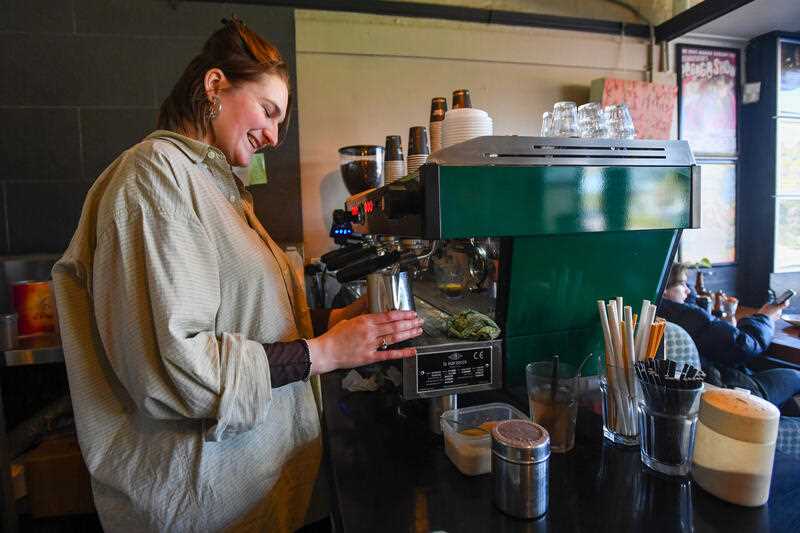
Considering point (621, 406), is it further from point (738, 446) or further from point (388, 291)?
point (388, 291)

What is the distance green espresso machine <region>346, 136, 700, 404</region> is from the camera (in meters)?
0.84

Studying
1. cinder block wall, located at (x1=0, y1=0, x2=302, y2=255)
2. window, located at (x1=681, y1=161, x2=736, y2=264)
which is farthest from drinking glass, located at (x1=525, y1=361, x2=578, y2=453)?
window, located at (x1=681, y1=161, x2=736, y2=264)

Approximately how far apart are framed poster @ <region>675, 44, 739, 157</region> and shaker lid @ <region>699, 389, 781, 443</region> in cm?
259

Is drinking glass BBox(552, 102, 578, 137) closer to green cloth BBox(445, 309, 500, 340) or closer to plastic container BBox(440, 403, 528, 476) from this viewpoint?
green cloth BBox(445, 309, 500, 340)

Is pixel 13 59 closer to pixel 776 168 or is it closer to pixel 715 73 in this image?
pixel 715 73

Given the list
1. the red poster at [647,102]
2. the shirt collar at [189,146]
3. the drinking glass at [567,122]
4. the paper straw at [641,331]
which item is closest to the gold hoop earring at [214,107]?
the shirt collar at [189,146]

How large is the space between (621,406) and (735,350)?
1.45 metres

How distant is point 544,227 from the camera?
0.91 metres

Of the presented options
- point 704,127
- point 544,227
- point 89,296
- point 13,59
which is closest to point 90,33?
point 13,59

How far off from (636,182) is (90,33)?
2.40 meters

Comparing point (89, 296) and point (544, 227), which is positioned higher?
point (544, 227)

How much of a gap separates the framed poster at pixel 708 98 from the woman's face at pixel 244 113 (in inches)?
106

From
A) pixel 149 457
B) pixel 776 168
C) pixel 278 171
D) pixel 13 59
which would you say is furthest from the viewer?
pixel 776 168

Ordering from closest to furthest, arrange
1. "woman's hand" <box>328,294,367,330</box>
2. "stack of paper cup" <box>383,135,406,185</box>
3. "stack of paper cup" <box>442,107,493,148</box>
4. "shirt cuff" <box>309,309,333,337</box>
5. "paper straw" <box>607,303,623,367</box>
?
"paper straw" <box>607,303,623,367</box> → "stack of paper cup" <box>442,107,493,148</box> → "woman's hand" <box>328,294,367,330</box> → "shirt cuff" <box>309,309,333,337</box> → "stack of paper cup" <box>383,135,406,185</box>
